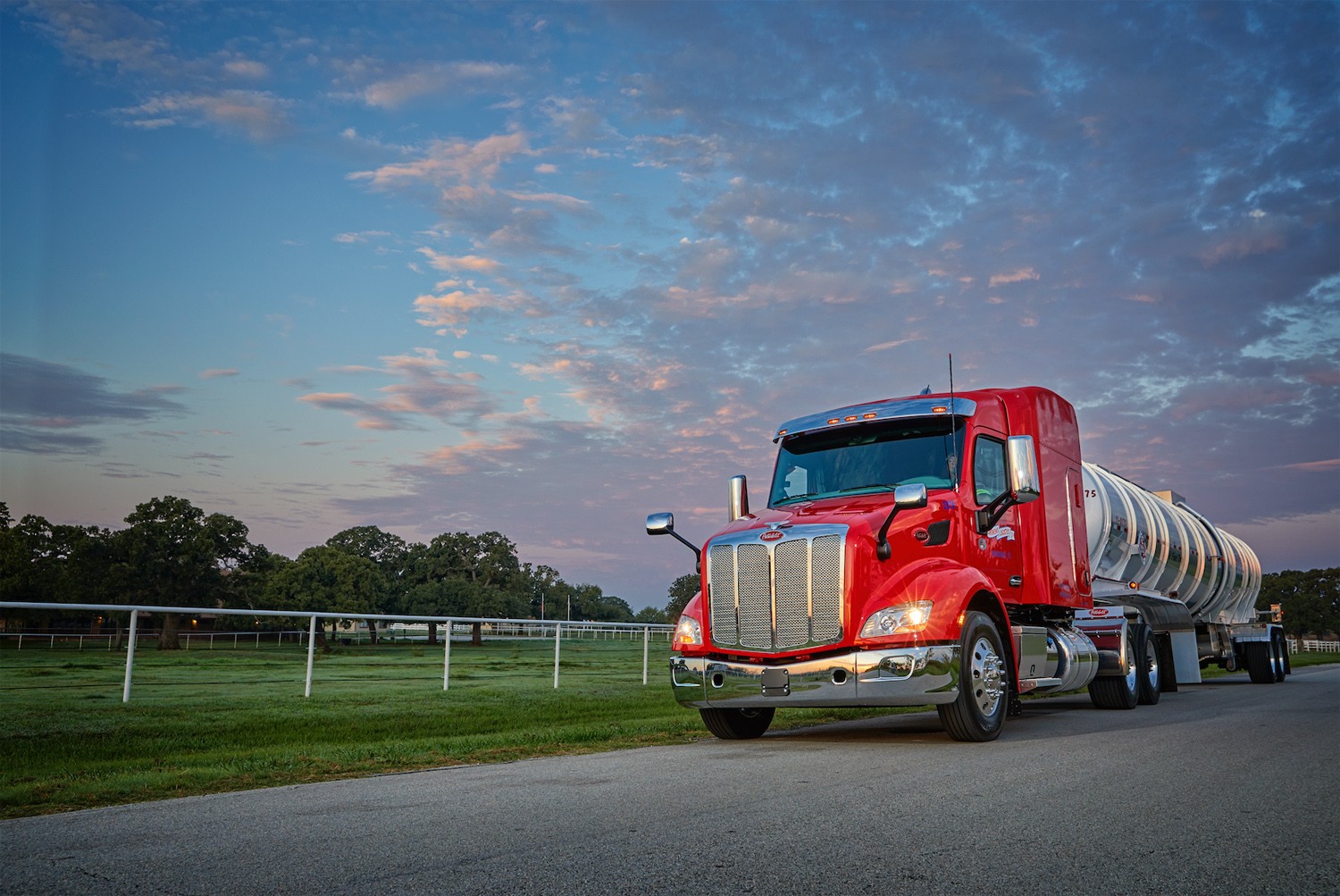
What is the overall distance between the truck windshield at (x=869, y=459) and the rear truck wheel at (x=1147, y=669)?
6.75 meters

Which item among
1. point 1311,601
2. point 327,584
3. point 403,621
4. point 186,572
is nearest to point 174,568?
point 186,572

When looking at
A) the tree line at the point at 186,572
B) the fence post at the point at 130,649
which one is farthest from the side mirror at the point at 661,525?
the tree line at the point at 186,572

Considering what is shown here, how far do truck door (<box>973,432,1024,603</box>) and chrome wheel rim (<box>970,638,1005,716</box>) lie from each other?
2.79 ft

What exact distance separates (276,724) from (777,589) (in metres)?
5.86

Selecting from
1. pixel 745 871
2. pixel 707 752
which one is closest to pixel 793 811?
pixel 745 871

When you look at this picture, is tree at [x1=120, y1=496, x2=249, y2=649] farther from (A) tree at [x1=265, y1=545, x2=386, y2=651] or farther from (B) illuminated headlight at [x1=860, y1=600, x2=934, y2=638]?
(B) illuminated headlight at [x1=860, y1=600, x2=934, y2=638]

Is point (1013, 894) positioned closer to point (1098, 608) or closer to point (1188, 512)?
point (1098, 608)

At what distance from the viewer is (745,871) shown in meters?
4.23

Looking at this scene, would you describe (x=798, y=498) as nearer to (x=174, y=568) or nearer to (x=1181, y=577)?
(x=1181, y=577)

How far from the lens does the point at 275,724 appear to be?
37.1 feet

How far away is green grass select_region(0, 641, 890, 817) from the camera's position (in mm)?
7496

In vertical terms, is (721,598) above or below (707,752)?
above

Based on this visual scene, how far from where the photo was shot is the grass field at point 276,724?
7504 millimetres

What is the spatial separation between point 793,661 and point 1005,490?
131 inches
